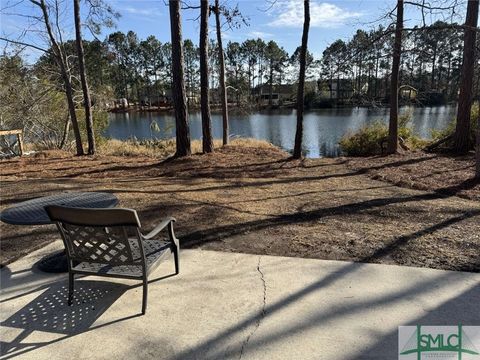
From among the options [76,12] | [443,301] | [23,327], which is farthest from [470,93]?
[76,12]

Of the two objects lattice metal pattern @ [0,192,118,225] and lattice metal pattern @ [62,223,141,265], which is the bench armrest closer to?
lattice metal pattern @ [62,223,141,265]

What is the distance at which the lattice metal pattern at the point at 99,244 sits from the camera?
94.5 inches

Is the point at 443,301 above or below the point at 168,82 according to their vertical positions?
below

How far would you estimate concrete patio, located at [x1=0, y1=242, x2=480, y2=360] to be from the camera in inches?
82.7

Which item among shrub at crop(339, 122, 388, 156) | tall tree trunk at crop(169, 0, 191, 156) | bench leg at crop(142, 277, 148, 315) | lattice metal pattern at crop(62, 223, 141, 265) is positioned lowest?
shrub at crop(339, 122, 388, 156)

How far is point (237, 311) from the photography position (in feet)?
8.07

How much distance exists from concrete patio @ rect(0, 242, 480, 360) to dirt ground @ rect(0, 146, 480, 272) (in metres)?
0.39

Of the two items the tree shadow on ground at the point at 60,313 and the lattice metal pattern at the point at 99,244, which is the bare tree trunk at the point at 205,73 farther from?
the lattice metal pattern at the point at 99,244

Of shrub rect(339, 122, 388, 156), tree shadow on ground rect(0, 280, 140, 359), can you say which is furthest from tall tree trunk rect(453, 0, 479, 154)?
tree shadow on ground rect(0, 280, 140, 359)

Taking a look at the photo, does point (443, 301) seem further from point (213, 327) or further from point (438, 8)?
point (438, 8)

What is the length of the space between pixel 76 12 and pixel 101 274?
12174mm

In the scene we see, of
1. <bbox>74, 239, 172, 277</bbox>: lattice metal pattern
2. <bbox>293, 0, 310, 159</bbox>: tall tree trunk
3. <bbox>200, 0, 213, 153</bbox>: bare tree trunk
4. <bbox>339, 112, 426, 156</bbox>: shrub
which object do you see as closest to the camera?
<bbox>74, 239, 172, 277</bbox>: lattice metal pattern

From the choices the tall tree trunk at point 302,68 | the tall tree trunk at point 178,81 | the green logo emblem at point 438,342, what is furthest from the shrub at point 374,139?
the green logo emblem at point 438,342

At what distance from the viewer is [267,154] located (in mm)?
11414
